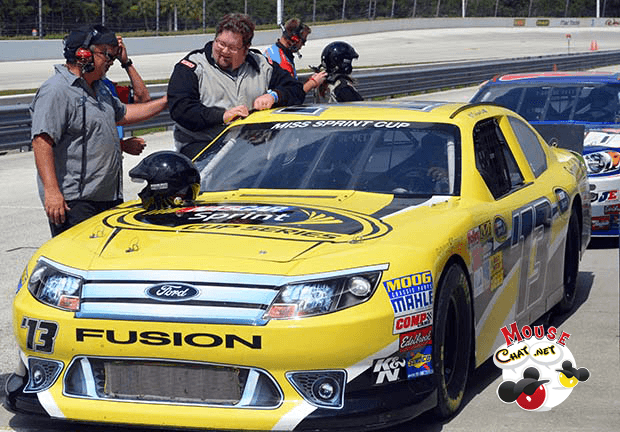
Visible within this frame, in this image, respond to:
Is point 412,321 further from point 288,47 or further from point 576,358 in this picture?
point 288,47

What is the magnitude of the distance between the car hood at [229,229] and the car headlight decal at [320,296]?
0.19m

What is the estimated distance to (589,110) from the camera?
34.9 feet

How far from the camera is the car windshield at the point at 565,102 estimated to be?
1059 centimetres

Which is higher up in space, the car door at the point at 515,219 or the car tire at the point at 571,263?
the car door at the point at 515,219

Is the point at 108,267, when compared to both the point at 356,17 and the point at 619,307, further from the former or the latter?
the point at 356,17

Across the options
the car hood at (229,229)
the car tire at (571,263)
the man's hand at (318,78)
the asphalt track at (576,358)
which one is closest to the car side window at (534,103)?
the asphalt track at (576,358)

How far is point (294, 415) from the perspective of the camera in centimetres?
421

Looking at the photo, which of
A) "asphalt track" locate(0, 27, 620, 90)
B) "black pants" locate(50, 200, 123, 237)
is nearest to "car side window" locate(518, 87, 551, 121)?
"black pants" locate(50, 200, 123, 237)

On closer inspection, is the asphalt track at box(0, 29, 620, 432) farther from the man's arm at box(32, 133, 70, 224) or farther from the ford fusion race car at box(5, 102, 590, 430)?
the man's arm at box(32, 133, 70, 224)

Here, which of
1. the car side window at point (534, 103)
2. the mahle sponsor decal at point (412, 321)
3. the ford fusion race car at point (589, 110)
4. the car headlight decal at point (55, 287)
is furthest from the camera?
the car side window at point (534, 103)

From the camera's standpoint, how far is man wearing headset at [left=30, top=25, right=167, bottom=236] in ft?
18.9

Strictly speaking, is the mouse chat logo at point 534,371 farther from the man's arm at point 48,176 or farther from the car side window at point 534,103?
the car side window at point 534,103

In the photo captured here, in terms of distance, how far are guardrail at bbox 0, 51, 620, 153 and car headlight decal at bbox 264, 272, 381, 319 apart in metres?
13.0

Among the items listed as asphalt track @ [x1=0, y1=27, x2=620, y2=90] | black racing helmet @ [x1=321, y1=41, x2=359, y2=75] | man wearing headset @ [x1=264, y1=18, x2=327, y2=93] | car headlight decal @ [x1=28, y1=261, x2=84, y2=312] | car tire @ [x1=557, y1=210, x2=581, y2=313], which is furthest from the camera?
asphalt track @ [x1=0, y1=27, x2=620, y2=90]
